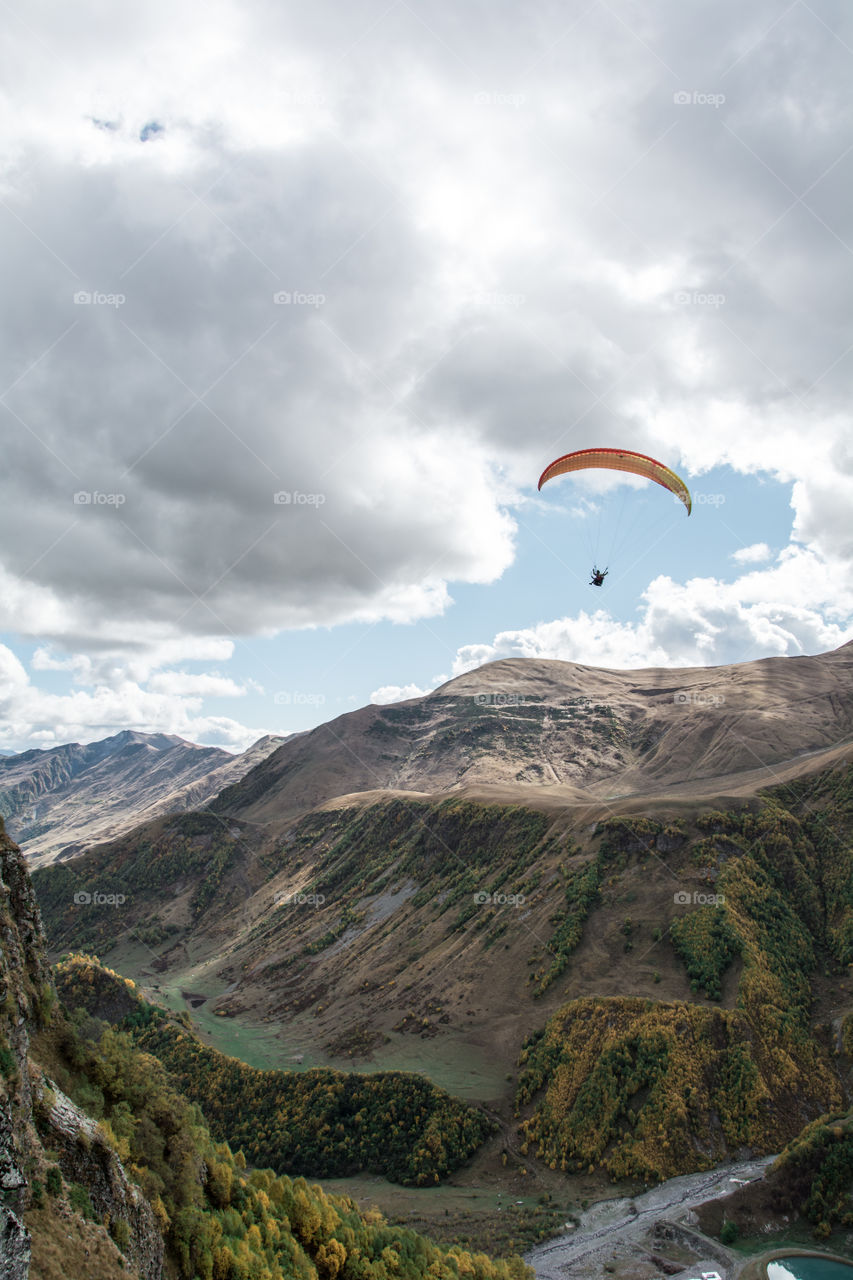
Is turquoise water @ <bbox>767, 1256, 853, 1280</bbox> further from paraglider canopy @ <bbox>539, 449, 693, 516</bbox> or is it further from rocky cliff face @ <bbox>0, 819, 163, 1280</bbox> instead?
paraglider canopy @ <bbox>539, 449, 693, 516</bbox>

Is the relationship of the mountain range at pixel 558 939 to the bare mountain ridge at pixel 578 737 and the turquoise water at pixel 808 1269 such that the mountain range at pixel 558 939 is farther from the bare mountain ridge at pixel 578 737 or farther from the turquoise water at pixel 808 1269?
the turquoise water at pixel 808 1269

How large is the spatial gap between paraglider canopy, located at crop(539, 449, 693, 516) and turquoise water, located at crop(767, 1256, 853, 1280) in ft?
137

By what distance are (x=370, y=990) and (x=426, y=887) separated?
61.5 ft

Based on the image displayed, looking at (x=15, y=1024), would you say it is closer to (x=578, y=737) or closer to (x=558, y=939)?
(x=558, y=939)

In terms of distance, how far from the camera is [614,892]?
58594 millimetres

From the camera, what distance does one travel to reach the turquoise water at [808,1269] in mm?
27719

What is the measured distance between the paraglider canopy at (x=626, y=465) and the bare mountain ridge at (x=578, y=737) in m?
55.9

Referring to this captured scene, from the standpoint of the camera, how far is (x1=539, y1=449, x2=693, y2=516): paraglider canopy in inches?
1847

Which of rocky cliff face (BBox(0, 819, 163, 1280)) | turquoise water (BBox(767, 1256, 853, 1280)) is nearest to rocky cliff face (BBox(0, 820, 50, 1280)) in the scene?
rocky cliff face (BBox(0, 819, 163, 1280))

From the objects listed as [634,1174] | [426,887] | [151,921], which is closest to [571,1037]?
[634,1174]

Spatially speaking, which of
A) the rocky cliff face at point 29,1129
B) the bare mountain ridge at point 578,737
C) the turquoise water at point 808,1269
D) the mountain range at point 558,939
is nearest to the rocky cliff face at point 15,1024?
the rocky cliff face at point 29,1129

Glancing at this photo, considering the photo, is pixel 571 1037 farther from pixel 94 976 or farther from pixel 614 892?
pixel 94 976

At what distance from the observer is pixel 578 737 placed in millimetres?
155500

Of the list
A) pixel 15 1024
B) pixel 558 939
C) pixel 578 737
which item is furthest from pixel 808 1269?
pixel 578 737
